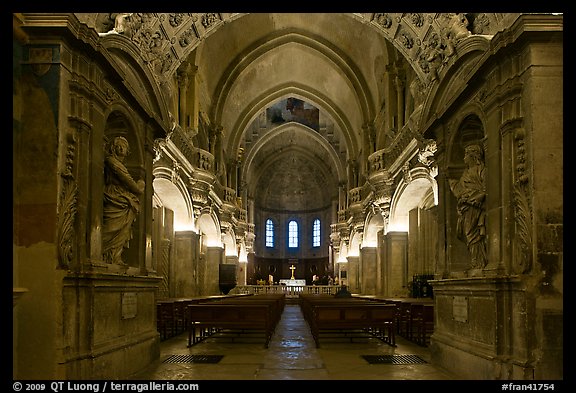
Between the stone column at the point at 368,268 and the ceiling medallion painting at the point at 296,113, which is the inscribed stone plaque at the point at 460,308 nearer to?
the stone column at the point at 368,268

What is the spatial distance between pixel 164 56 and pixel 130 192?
4863 millimetres

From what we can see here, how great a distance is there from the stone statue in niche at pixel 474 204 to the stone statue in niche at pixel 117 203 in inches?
184

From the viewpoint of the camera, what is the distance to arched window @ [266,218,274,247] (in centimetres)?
4931

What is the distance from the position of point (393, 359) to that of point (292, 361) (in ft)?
5.57

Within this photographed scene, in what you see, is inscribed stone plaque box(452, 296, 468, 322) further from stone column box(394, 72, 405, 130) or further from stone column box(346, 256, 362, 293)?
stone column box(346, 256, 362, 293)

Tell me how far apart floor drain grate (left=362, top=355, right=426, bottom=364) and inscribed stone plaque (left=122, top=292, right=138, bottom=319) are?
12.3 feet

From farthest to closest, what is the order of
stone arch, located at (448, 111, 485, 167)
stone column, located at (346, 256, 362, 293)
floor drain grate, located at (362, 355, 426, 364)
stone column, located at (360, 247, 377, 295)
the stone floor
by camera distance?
stone column, located at (346, 256, 362, 293) < stone column, located at (360, 247, 377, 295) < floor drain grate, located at (362, 355, 426, 364) < stone arch, located at (448, 111, 485, 167) < the stone floor

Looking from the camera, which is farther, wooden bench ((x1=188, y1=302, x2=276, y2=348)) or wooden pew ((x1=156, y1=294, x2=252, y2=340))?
wooden pew ((x1=156, y1=294, x2=252, y2=340))

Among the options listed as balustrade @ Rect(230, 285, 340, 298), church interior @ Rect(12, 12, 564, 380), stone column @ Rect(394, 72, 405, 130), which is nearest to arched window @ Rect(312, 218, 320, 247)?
balustrade @ Rect(230, 285, 340, 298)

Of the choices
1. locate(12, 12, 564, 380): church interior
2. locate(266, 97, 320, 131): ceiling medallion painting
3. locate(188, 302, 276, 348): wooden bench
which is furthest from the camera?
Result: locate(266, 97, 320, 131): ceiling medallion painting

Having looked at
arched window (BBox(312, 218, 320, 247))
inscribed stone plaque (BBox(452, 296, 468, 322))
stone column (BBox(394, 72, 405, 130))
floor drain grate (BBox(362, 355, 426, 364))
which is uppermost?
stone column (BBox(394, 72, 405, 130))

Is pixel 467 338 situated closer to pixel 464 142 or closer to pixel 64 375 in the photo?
pixel 464 142

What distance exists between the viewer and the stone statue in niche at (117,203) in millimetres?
8164

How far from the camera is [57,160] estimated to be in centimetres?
660
